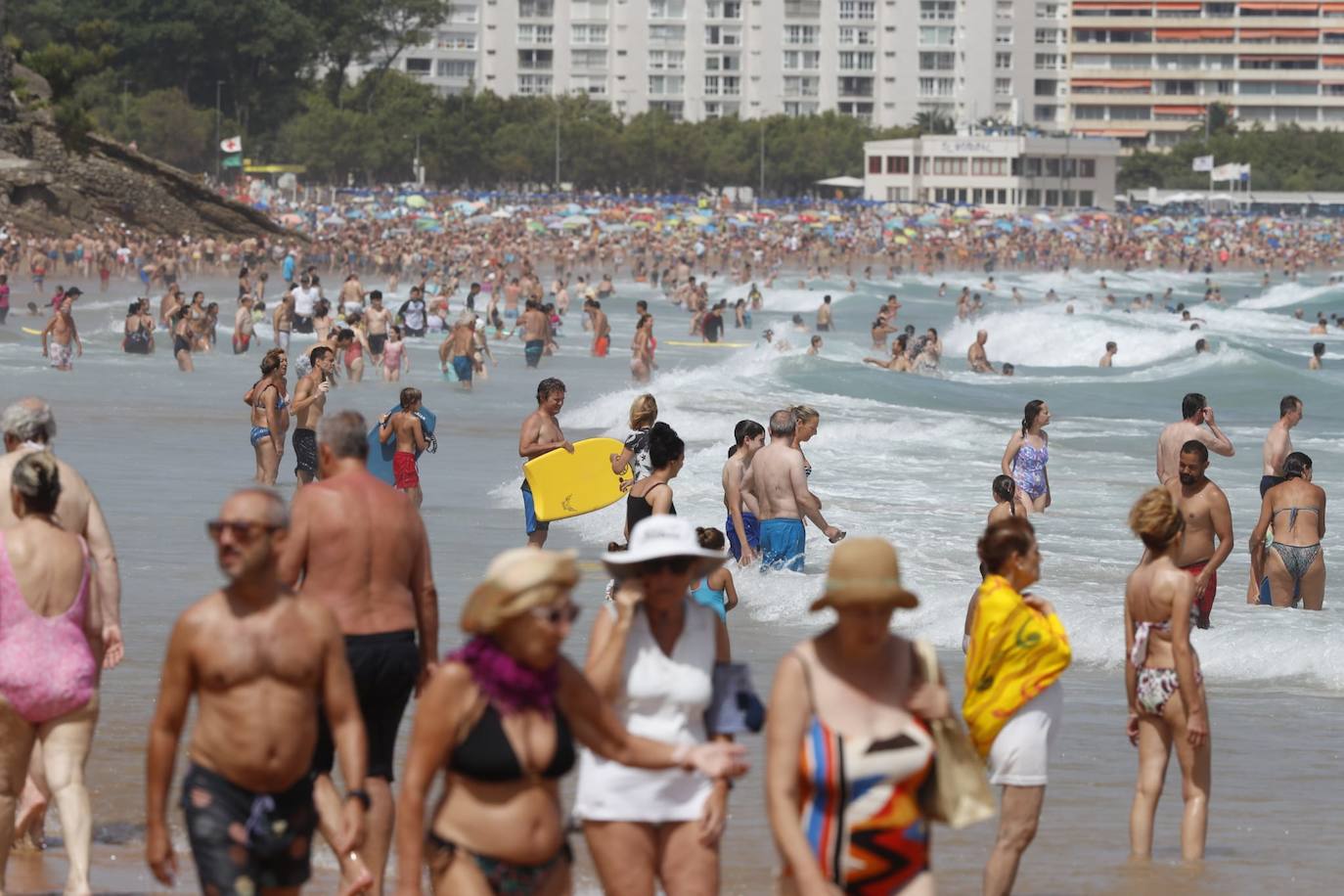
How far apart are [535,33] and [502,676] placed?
437 feet

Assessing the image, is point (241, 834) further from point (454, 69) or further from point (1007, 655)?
point (454, 69)

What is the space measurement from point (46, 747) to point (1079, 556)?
9667 mm

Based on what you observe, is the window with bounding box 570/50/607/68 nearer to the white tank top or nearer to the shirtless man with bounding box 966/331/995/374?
the shirtless man with bounding box 966/331/995/374

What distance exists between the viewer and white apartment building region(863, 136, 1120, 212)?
11544 centimetres

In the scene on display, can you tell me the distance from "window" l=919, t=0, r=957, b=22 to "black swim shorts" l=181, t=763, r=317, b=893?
429 ft

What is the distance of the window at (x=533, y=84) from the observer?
13400 centimetres

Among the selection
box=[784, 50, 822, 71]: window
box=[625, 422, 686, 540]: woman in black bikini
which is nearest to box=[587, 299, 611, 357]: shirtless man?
box=[625, 422, 686, 540]: woman in black bikini

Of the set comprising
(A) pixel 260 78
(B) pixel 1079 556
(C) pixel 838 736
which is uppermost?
(A) pixel 260 78

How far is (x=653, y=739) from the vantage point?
4035 millimetres

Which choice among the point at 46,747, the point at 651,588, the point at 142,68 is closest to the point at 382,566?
the point at 46,747

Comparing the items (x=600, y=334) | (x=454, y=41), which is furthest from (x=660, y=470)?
(x=454, y=41)

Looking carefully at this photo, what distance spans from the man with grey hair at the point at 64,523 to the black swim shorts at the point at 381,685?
2.04ft

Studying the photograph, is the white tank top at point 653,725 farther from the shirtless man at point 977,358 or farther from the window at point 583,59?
the window at point 583,59

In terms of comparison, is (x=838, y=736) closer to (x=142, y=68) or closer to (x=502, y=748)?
(x=502, y=748)
